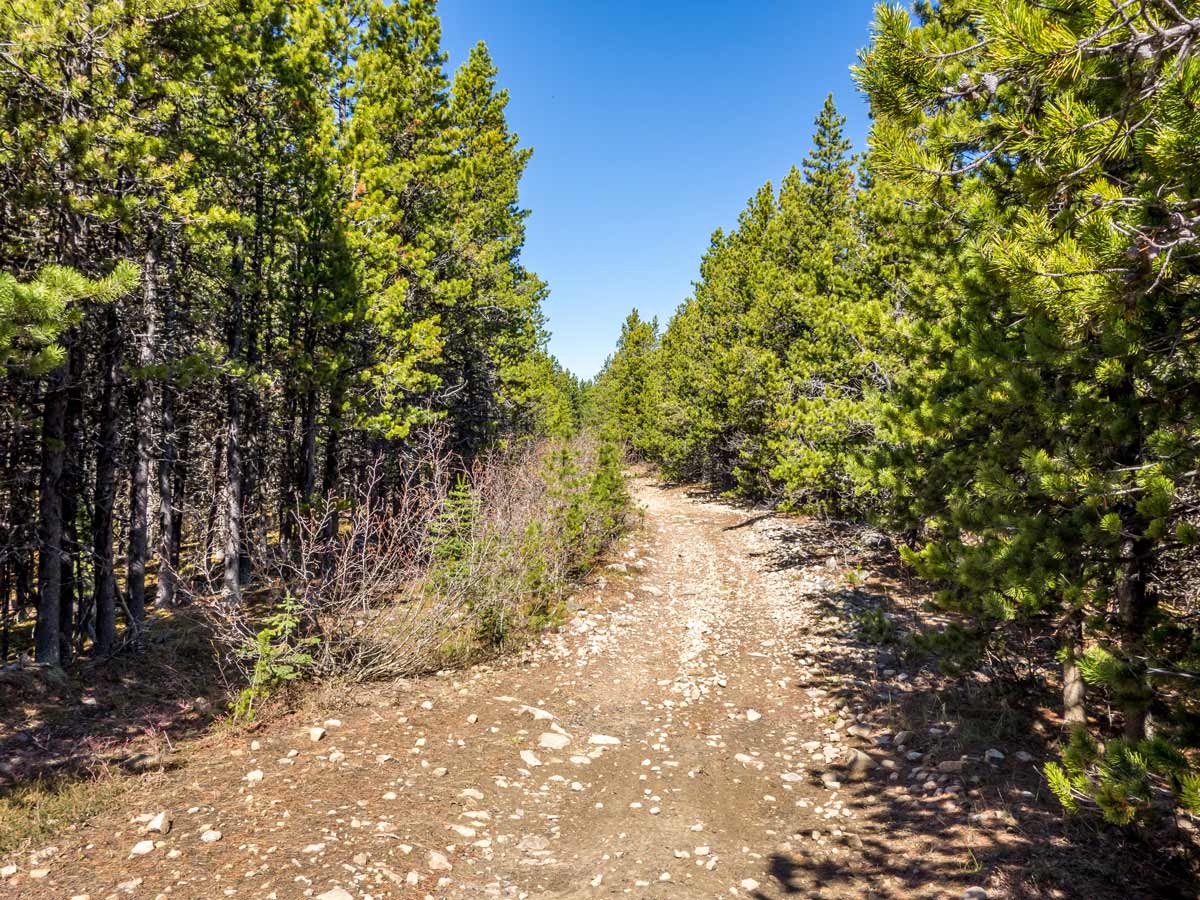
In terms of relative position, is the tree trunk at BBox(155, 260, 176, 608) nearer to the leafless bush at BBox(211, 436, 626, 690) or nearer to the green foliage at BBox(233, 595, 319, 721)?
the leafless bush at BBox(211, 436, 626, 690)

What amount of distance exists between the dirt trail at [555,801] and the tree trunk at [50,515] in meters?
4.75

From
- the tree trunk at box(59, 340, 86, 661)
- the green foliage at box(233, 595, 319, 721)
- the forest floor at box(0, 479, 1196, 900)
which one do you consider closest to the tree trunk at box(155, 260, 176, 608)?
the tree trunk at box(59, 340, 86, 661)

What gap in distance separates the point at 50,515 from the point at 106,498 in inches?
63.2

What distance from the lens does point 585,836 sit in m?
4.90

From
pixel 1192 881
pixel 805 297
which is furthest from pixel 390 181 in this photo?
pixel 1192 881

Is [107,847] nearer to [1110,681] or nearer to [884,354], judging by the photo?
[1110,681]

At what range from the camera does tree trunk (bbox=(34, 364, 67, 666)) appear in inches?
314

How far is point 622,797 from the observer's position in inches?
217

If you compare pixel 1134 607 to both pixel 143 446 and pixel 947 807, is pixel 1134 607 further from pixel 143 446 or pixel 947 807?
pixel 143 446

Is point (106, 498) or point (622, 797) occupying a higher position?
point (106, 498)

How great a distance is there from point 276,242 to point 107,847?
466 inches

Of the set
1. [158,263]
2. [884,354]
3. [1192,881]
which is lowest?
[1192,881]

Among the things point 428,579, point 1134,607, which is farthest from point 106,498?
point 1134,607

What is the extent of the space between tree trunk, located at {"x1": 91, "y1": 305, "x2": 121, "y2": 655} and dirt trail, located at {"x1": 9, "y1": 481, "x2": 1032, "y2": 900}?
5.91m
